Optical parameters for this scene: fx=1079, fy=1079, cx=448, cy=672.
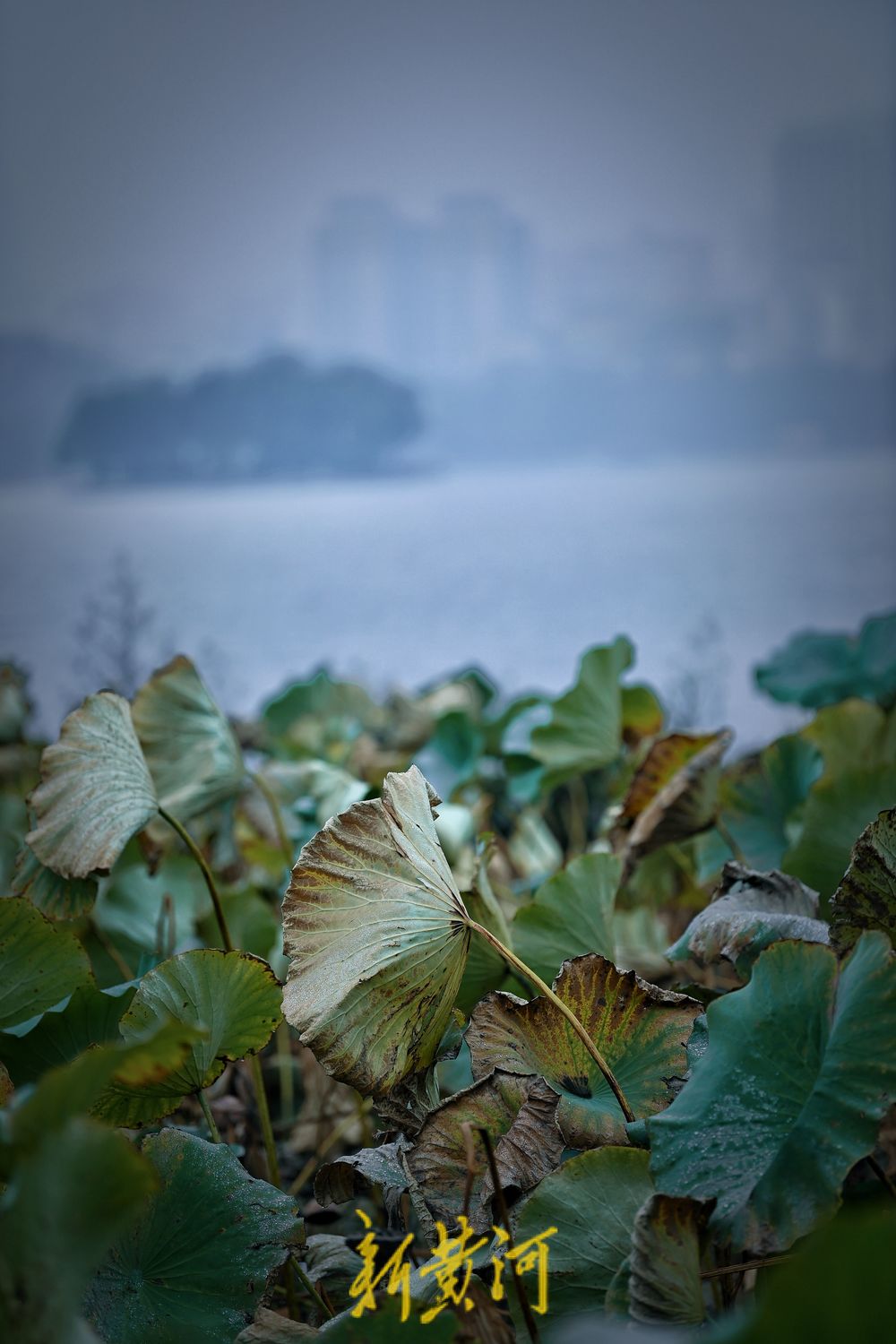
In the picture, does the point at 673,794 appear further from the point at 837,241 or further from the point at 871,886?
the point at 837,241

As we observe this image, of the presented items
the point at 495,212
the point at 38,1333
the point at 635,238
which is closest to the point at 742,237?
the point at 635,238

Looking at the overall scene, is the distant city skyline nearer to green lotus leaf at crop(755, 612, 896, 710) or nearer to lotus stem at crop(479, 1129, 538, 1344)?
green lotus leaf at crop(755, 612, 896, 710)

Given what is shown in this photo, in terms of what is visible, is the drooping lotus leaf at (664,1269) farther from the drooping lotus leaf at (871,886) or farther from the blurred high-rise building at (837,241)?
the blurred high-rise building at (837,241)

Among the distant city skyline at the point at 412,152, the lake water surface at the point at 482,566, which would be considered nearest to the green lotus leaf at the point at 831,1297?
the lake water surface at the point at 482,566

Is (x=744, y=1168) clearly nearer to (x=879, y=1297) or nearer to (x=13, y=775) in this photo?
(x=879, y=1297)

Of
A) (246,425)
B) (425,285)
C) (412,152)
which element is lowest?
(246,425)

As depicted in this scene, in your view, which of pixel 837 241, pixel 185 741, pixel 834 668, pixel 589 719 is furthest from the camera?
pixel 837 241

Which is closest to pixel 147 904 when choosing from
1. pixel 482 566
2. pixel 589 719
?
pixel 589 719

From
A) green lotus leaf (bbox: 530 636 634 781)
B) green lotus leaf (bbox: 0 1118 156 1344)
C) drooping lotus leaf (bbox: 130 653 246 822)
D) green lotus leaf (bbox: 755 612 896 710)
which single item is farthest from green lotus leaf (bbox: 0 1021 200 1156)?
green lotus leaf (bbox: 755 612 896 710)
